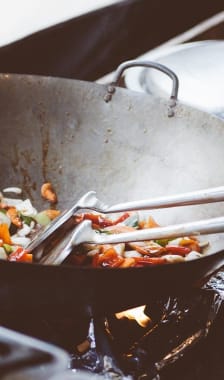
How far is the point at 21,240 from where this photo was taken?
65.1 inches

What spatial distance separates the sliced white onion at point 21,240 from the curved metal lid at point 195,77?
71 centimetres

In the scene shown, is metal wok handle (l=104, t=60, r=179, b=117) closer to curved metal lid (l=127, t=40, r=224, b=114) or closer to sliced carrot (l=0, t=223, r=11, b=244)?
curved metal lid (l=127, t=40, r=224, b=114)

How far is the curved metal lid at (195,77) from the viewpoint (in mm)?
1976

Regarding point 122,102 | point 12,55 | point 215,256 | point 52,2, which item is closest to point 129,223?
point 122,102

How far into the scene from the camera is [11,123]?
1836mm

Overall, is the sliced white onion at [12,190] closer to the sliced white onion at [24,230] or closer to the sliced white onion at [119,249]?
the sliced white onion at [24,230]

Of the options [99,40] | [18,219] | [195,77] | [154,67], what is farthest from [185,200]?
[99,40]

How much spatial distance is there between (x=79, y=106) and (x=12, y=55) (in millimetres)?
419

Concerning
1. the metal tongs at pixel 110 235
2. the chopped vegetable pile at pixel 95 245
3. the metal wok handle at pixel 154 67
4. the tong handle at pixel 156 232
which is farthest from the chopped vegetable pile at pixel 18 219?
the metal wok handle at pixel 154 67

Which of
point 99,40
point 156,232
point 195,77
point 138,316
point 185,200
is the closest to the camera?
point 156,232

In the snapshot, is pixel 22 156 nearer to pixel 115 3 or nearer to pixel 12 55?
pixel 12 55

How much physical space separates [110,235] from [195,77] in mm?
908

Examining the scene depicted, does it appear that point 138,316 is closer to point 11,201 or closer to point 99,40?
point 11,201

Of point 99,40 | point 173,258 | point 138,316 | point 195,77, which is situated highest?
point 99,40
